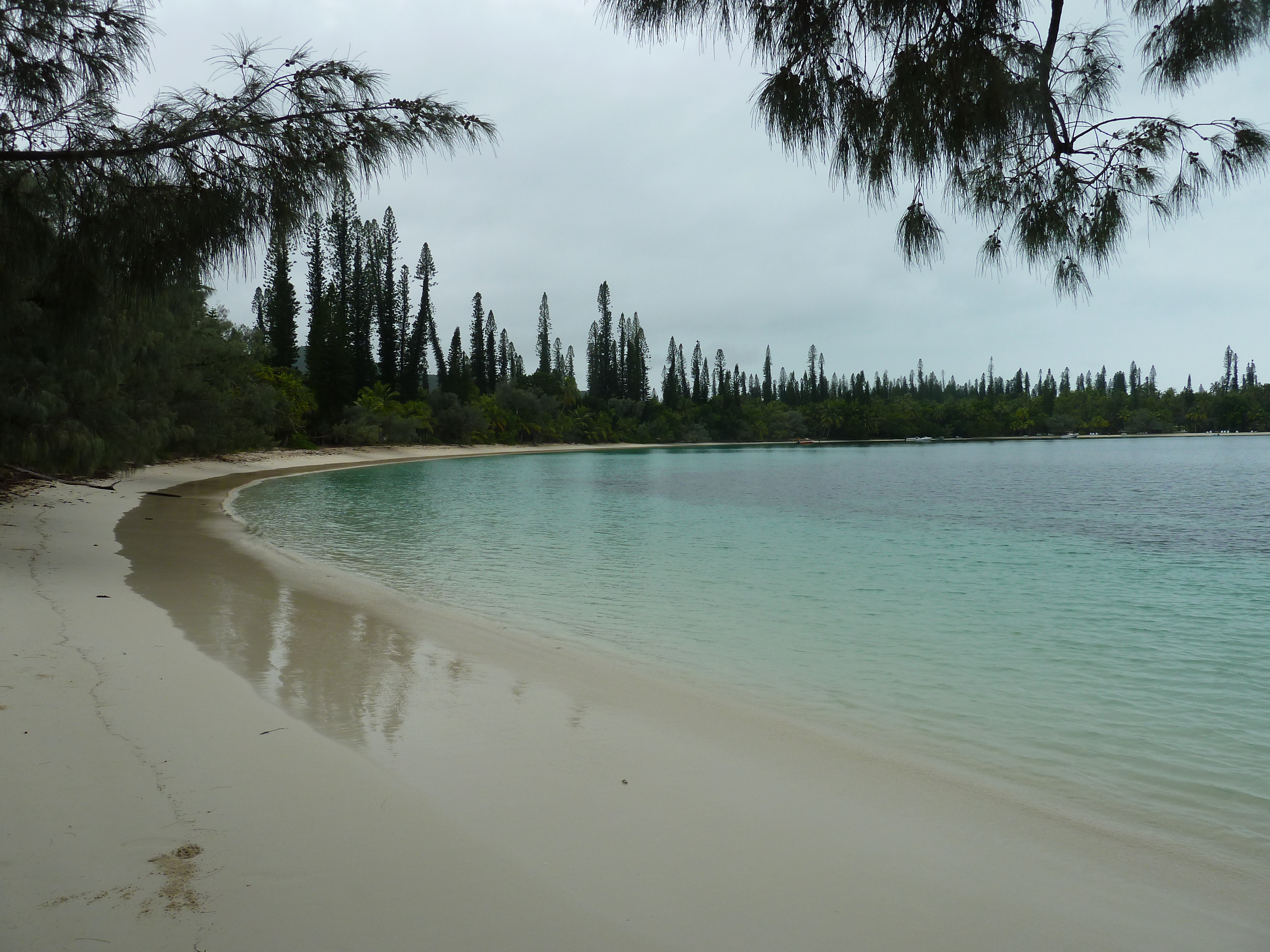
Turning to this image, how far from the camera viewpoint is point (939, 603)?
9.66m

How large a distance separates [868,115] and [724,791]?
3.26 m

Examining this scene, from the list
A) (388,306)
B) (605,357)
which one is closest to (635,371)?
(605,357)

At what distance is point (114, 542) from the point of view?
11.7 m

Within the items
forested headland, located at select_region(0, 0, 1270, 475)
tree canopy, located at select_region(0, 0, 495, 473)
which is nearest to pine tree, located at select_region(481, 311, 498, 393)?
forested headland, located at select_region(0, 0, 1270, 475)

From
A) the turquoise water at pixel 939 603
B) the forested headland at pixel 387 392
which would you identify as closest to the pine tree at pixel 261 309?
the forested headland at pixel 387 392

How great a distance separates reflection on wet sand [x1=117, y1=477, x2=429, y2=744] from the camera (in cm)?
464

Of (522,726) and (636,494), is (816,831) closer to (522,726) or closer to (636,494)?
(522,726)

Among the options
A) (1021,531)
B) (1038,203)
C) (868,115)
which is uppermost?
(868,115)

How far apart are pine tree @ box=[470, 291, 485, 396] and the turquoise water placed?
52.0m

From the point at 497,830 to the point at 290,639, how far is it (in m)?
4.15

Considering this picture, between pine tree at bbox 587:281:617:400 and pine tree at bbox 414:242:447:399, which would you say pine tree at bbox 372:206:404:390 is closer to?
pine tree at bbox 414:242:447:399

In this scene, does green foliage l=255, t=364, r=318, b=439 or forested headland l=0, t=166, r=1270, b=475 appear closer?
forested headland l=0, t=166, r=1270, b=475

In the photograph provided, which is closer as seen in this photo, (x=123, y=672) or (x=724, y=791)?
(x=724, y=791)

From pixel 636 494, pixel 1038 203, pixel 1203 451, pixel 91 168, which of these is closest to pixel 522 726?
pixel 1038 203
